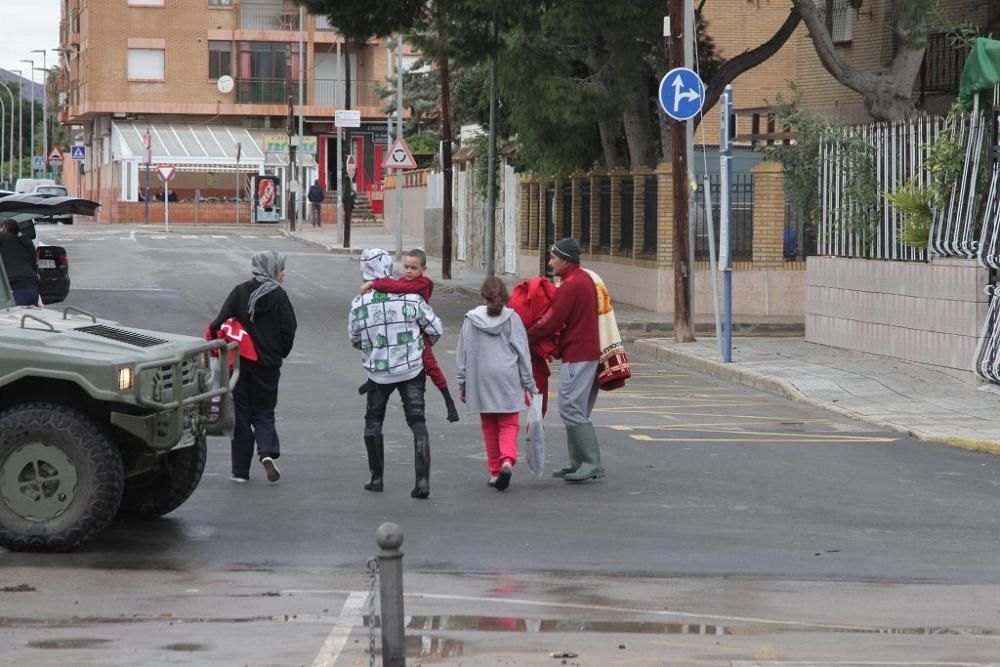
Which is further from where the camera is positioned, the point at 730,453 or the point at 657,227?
the point at 657,227

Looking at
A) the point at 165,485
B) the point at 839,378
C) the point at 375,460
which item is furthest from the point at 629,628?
the point at 839,378

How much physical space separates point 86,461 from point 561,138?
75.5 feet

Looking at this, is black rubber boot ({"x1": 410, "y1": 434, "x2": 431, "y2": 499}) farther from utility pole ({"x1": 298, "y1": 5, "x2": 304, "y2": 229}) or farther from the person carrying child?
utility pole ({"x1": 298, "y1": 5, "x2": 304, "y2": 229})

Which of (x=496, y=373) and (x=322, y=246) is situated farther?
(x=322, y=246)

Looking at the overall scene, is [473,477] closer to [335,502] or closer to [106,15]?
[335,502]

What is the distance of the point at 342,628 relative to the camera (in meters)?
7.62

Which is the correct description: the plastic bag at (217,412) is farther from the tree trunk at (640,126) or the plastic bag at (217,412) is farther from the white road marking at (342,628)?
the tree trunk at (640,126)

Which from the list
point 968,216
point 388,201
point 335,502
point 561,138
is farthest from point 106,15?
point 335,502

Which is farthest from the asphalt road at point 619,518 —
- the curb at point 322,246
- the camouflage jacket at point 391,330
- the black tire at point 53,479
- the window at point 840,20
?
the curb at point 322,246

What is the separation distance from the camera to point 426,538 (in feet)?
33.0

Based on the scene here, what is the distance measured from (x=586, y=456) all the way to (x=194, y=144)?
6606 cm

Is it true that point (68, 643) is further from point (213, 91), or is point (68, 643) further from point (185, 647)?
point (213, 91)

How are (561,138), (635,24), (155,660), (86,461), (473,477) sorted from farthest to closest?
(561,138) → (635,24) → (473,477) → (86,461) → (155,660)

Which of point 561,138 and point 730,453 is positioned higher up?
point 561,138
